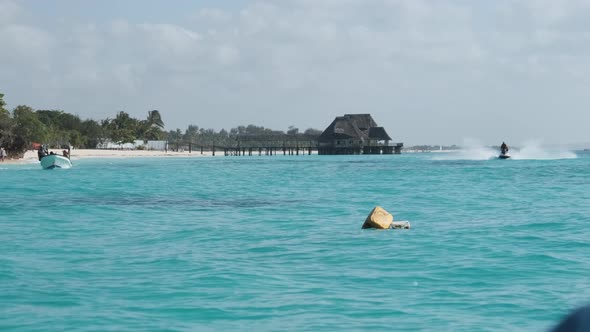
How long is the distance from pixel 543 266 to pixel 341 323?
4.63 m

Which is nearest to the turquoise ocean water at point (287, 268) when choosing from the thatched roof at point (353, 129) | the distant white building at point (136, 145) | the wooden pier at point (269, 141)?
the thatched roof at point (353, 129)

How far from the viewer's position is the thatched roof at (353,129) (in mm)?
113806

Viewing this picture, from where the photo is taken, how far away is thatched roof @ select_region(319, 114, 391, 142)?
114 meters

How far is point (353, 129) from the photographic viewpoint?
4493 inches

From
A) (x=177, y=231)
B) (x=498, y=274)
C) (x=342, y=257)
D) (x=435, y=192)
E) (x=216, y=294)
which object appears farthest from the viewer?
(x=435, y=192)

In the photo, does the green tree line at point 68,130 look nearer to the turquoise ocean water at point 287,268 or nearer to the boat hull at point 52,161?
the boat hull at point 52,161

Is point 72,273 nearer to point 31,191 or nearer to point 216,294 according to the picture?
point 216,294

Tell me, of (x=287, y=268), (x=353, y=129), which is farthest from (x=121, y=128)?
(x=287, y=268)

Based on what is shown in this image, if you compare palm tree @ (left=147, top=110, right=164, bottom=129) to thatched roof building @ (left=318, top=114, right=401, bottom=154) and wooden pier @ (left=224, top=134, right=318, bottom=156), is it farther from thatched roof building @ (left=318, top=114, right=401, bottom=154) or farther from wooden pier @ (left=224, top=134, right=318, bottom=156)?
thatched roof building @ (left=318, top=114, right=401, bottom=154)

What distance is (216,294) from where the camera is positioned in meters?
8.88

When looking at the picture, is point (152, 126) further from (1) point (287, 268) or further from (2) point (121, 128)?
(1) point (287, 268)

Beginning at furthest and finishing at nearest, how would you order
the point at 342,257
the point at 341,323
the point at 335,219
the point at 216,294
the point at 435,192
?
1. the point at 435,192
2. the point at 335,219
3. the point at 342,257
4. the point at 216,294
5. the point at 341,323

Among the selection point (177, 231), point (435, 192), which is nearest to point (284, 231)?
point (177, 231)

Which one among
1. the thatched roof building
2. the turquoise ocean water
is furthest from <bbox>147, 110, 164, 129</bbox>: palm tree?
the turquoise ocean water
